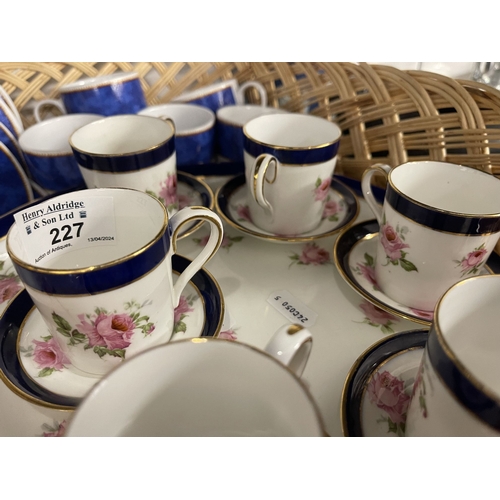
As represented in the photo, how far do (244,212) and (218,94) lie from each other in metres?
0.31

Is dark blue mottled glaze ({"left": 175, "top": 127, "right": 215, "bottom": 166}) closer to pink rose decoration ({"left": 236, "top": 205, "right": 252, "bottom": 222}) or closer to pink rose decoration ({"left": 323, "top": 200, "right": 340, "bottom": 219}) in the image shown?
pink rose decoration ({"left": 236, "top": 205, "right": 252, "bottom": 222})

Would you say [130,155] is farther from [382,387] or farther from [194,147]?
[382,387]

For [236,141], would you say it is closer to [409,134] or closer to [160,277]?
[409,134]

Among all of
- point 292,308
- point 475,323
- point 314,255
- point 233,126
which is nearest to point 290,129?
point 233,126

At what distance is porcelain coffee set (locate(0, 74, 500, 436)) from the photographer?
0.30 m

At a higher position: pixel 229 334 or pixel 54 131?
pixel 54 131

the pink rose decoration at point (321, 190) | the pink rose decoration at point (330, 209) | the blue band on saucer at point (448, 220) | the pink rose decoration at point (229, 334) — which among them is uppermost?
the blue band on saucer at point (448, 220)

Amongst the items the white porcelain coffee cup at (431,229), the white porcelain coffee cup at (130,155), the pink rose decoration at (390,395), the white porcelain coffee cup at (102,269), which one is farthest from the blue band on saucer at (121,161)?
the pink rose decoration at (390,395)

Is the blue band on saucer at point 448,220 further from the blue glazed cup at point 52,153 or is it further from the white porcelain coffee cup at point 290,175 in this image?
the blue glazed cup at point 52,153

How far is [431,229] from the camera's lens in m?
0.46

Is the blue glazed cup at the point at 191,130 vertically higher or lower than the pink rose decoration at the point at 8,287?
higher

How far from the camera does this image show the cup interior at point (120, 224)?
46 centimetres
